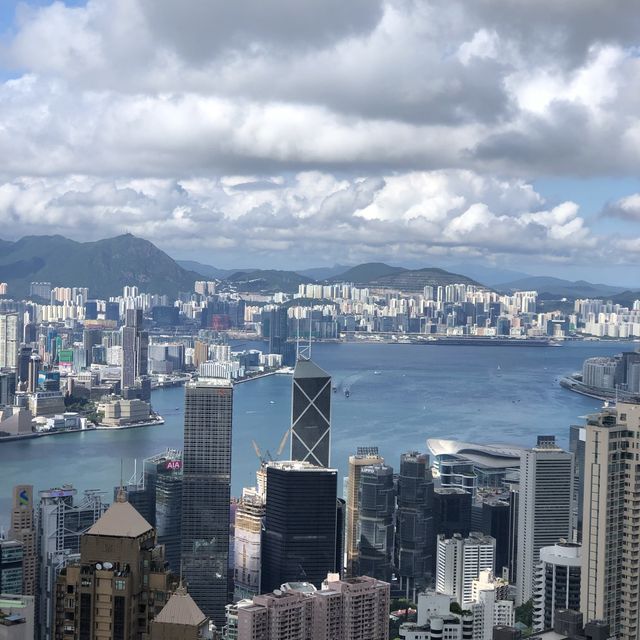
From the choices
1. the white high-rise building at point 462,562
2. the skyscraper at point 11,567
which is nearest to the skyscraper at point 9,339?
the white high-rise building at point 462,562

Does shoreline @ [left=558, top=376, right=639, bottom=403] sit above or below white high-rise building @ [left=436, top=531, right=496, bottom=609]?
above

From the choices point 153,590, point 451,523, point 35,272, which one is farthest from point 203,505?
point 35,272

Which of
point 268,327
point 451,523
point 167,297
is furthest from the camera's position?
point 167,297

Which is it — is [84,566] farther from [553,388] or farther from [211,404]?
[553,388]

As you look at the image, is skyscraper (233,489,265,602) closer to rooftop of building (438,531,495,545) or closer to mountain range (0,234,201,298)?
rooftop of building (438,531,495,545)

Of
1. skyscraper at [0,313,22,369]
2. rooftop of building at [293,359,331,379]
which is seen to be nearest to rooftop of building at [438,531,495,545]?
rooftop of building at [293,359,331,379]

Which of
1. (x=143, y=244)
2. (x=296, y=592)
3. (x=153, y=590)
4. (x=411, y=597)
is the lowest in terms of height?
(x=411, y=597)

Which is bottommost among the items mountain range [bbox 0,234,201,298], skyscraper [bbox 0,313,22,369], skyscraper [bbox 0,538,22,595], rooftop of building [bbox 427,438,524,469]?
skyscraper [bbox 0,538,22,595]
